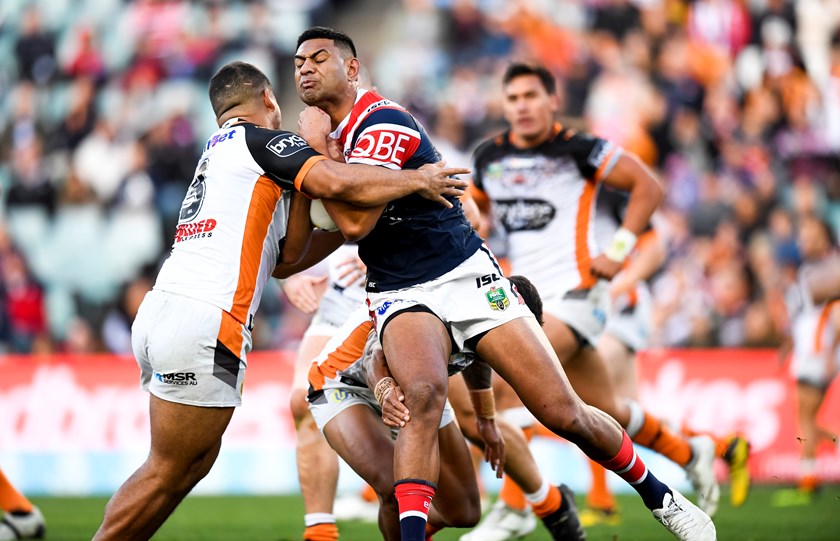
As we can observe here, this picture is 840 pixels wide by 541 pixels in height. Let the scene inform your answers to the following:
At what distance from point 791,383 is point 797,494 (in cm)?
219

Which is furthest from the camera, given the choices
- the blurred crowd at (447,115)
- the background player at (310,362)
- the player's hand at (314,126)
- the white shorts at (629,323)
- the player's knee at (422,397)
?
the blurred crowd at (447,115)

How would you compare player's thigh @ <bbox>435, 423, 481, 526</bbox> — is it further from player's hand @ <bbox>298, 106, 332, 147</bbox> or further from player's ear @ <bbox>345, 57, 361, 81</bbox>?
player's ear @ <bbox>345, 57, 361, 81</bbox>

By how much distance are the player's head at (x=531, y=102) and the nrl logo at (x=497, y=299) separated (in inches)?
120

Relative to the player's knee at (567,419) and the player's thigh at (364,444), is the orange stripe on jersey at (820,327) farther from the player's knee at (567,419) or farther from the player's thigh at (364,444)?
the player's thigh at (364,444)

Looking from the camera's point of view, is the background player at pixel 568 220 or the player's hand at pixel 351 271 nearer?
the player's hand at pixel 351 271

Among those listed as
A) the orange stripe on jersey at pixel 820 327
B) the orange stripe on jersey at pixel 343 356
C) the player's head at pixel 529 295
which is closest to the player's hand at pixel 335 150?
the orange stripe on jersey at pixel 343 356

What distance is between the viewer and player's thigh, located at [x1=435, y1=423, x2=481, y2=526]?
6.67m

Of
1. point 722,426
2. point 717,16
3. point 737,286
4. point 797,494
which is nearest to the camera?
point 797,494

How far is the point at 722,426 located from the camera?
45.6 ft

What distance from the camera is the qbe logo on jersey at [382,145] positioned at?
6.21 meters

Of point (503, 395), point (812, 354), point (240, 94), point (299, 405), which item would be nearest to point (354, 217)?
point (240, 94)

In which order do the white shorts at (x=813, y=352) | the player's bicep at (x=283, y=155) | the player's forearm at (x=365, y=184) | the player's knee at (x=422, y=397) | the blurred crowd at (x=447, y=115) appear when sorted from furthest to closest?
the blurred crowd at (x=447, y=115) → the white shorts at (x=813, y=352) → the player's bicep at (x=283, y=155) → the player's forearm at (x=365, y=184) → the player's knee at (x=422, y=397)

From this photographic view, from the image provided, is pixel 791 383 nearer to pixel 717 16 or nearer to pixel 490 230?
pixel 490 230

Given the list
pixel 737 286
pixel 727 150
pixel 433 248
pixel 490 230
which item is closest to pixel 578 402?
pixel 433 248
